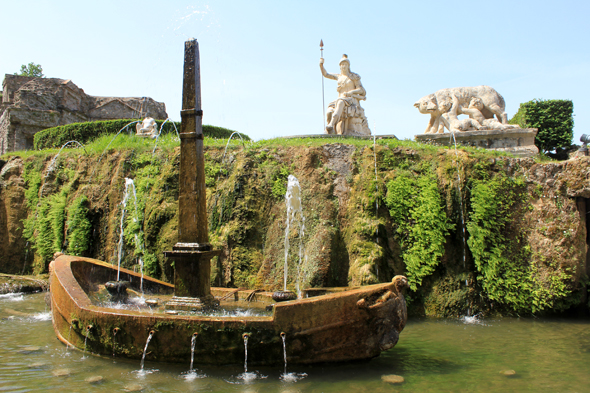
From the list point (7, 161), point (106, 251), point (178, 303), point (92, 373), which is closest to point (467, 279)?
point (178, 303)

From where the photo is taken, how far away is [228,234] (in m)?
8.84

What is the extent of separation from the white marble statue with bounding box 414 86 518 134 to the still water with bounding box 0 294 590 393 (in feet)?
26.4

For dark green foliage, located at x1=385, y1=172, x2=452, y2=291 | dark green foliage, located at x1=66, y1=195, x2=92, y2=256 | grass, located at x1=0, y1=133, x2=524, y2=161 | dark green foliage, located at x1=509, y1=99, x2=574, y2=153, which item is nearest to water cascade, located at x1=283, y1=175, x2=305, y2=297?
grass, located at x1=0, y1=133, x2=524, y2=161

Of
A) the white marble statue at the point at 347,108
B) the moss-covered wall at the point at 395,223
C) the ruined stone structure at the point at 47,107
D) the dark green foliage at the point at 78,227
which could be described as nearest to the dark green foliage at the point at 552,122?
the white marble statue at the point at 347,108

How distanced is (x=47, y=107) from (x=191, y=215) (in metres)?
24.8

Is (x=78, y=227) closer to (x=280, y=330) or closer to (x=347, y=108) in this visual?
(x=280, y=330)

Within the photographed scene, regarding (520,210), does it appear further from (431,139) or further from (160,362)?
(160,362)

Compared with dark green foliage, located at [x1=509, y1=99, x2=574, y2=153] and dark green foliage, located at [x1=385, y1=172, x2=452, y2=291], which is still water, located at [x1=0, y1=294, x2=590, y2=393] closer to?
dark green foliage, located at [x1=385, y1=172, x2=452, y2=291]

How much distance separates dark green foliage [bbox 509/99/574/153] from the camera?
16609 mm

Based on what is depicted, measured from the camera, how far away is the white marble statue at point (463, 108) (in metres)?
13.0

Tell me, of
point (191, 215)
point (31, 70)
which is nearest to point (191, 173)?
point (191, 215)

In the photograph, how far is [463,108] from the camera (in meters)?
13.4

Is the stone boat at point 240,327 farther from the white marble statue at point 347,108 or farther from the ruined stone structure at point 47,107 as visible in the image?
the ruined stone structure at point 47,107

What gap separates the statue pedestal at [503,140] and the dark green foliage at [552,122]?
18.1 feet
